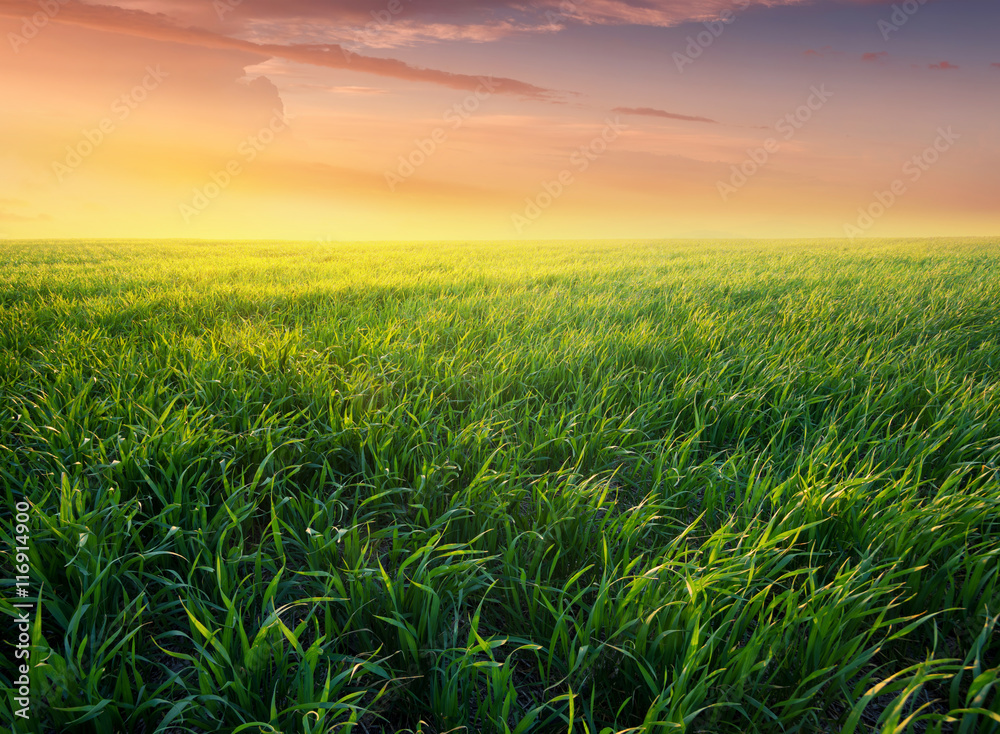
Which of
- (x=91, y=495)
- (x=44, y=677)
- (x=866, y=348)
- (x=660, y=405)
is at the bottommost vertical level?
(x=44, y=677)

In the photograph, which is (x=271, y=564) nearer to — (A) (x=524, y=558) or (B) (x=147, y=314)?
(A) (x=524, y=558)

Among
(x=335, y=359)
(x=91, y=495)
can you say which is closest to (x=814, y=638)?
(x=91, y=495)

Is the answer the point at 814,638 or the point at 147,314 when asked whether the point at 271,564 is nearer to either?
the point at 814,638

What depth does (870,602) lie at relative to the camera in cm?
149

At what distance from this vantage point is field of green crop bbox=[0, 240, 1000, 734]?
123 centimetres

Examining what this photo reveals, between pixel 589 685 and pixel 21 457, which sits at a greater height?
pixel 21 457

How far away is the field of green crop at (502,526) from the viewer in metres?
1.23

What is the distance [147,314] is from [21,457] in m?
2.84

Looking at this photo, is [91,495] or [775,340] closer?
[91,495]

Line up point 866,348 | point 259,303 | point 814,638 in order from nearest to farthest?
point 814,638
point 866,348
point 259,303

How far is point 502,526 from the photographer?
6.26ft

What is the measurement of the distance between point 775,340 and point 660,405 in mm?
1675

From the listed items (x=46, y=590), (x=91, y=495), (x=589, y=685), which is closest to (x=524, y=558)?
(x=589, y=685)

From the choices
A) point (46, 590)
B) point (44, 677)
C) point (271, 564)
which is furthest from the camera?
point (271, 564)
